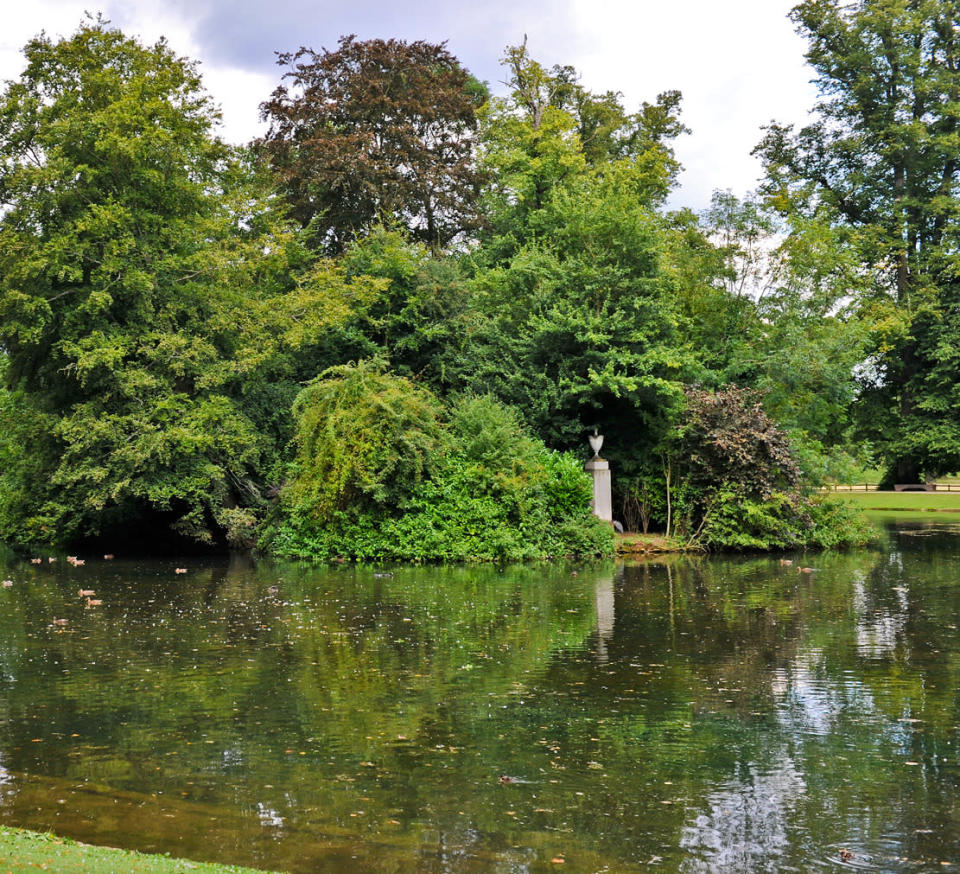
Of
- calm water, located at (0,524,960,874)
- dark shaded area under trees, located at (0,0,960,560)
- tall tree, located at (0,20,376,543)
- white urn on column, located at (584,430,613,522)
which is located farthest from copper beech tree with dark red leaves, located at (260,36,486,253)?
calm water, located at (0,524,960,874)

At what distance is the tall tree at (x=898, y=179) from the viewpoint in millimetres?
36688

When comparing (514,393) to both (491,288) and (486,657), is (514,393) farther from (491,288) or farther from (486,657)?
(486,657)

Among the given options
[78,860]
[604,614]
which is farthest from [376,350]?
[78,860]

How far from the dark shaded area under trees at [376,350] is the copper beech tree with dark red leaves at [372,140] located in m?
0.50

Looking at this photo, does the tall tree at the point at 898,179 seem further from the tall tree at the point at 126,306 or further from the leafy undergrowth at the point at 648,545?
the tall tree at the point at 126,306

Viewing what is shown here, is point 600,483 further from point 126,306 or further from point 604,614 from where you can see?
point 126,306

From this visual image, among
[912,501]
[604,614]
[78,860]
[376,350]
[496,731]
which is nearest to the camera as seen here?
[78,860]

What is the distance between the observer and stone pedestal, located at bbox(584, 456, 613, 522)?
23234mm

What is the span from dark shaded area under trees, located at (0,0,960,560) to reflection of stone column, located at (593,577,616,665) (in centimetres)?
471

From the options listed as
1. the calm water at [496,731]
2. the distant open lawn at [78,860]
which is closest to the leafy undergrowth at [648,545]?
the calm water at [496,731]

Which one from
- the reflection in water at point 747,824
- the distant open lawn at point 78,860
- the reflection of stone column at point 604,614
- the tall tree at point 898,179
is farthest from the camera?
the tall tree at point 898,179

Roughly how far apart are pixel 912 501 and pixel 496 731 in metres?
33.3

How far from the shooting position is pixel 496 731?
7.66 m

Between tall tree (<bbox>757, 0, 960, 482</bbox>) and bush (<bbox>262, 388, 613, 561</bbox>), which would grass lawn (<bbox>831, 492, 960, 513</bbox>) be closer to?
tall tree (<bbox>757, 0, 960, 482</bbox>)
